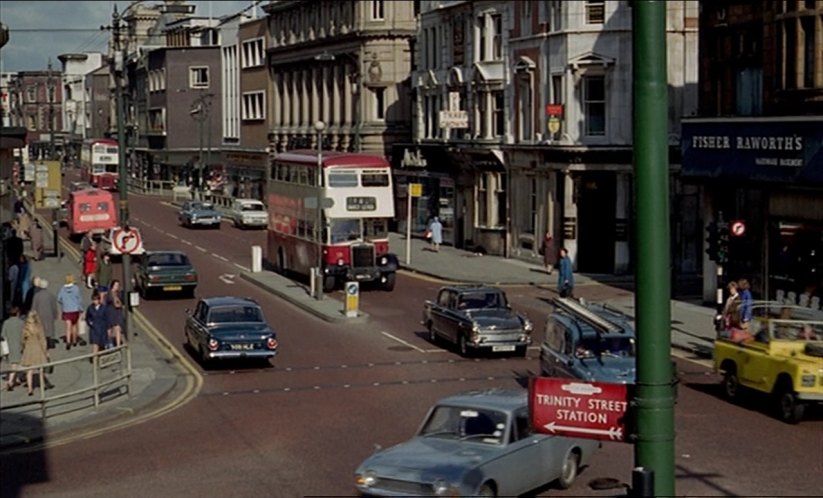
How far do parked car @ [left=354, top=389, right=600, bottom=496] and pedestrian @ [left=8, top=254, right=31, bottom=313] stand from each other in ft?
74.0

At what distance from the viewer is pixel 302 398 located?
28203mm

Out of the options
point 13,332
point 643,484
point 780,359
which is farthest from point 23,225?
point 643,484

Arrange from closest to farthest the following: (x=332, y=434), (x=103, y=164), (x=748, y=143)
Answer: (x=332, y=434), (x=748, y=143), (x=103, y=164)

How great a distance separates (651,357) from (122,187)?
34445mm

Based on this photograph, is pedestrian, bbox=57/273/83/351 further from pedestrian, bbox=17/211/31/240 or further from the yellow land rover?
pedestrian, bbox=17/211/31/240

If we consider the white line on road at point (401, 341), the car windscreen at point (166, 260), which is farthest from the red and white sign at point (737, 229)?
the car windscreen at point (166, 260)

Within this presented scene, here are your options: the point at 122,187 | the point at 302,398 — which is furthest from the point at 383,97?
the point at 302,398

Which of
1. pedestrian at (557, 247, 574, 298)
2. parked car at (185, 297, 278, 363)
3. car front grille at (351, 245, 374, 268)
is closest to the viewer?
parked car at (185, 297, 278, 363)

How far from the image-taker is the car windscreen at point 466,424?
1803 cm

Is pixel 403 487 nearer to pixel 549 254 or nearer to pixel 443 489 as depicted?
pixel 443 489

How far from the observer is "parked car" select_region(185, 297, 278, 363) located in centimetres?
3194

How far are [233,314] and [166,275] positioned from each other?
14.8 m

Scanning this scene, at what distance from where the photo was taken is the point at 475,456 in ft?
56.9

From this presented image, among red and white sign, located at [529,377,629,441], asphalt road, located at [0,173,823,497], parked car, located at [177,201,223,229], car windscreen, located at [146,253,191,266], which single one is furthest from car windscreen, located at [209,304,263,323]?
parked car, located at [177,201,223,229]
